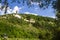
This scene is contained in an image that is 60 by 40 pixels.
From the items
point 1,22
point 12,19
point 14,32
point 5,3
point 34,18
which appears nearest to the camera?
point 5,3

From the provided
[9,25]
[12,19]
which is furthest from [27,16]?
[9,25]

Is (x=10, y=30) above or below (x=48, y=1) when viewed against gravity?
below

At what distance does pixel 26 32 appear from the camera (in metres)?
107

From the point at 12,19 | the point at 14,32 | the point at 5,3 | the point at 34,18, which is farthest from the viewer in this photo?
the point at 34,18

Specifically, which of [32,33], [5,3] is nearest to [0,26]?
[32,33]

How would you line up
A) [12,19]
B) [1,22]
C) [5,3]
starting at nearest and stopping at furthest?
[5,3] → [1,22] → [12,19]

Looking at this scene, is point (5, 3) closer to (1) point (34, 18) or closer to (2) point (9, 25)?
(2) point (9, 25)

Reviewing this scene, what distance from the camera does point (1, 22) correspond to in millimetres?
117688

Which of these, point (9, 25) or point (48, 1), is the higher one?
point (48, 1)

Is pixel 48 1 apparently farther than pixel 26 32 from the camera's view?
No

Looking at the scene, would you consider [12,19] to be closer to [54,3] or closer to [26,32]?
[26,32]

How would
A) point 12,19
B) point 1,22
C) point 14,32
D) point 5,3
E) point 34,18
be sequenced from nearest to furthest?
point 5,3 → point 14,32 → point 1,22 → point 12,19 → point 34,18

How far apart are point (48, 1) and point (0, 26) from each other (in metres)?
88.4

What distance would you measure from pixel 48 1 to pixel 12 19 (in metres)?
108
